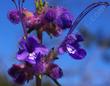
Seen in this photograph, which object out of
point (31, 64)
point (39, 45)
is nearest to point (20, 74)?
point (31, 64)

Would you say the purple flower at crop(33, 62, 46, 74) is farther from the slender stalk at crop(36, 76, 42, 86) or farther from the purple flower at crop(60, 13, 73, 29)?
the purple flower at crop(60, 13, 73, 29)

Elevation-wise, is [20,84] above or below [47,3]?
below

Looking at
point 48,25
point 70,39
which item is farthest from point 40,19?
point 70,39

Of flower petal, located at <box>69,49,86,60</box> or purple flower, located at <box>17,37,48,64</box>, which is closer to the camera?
purple flower, located at <box>17,37,48,64</box>

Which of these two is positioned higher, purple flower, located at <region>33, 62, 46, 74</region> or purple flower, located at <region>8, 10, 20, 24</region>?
purple flower, located at <region>8, 10, 20, 24</region>

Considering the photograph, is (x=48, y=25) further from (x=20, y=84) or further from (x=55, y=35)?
(x=20, y=84)

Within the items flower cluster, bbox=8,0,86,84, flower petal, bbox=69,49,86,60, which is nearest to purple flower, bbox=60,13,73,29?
flower cluster, bbox=8,0,86,84

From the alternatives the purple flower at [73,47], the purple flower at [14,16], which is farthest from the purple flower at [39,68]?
the purple flower at [14,16]
